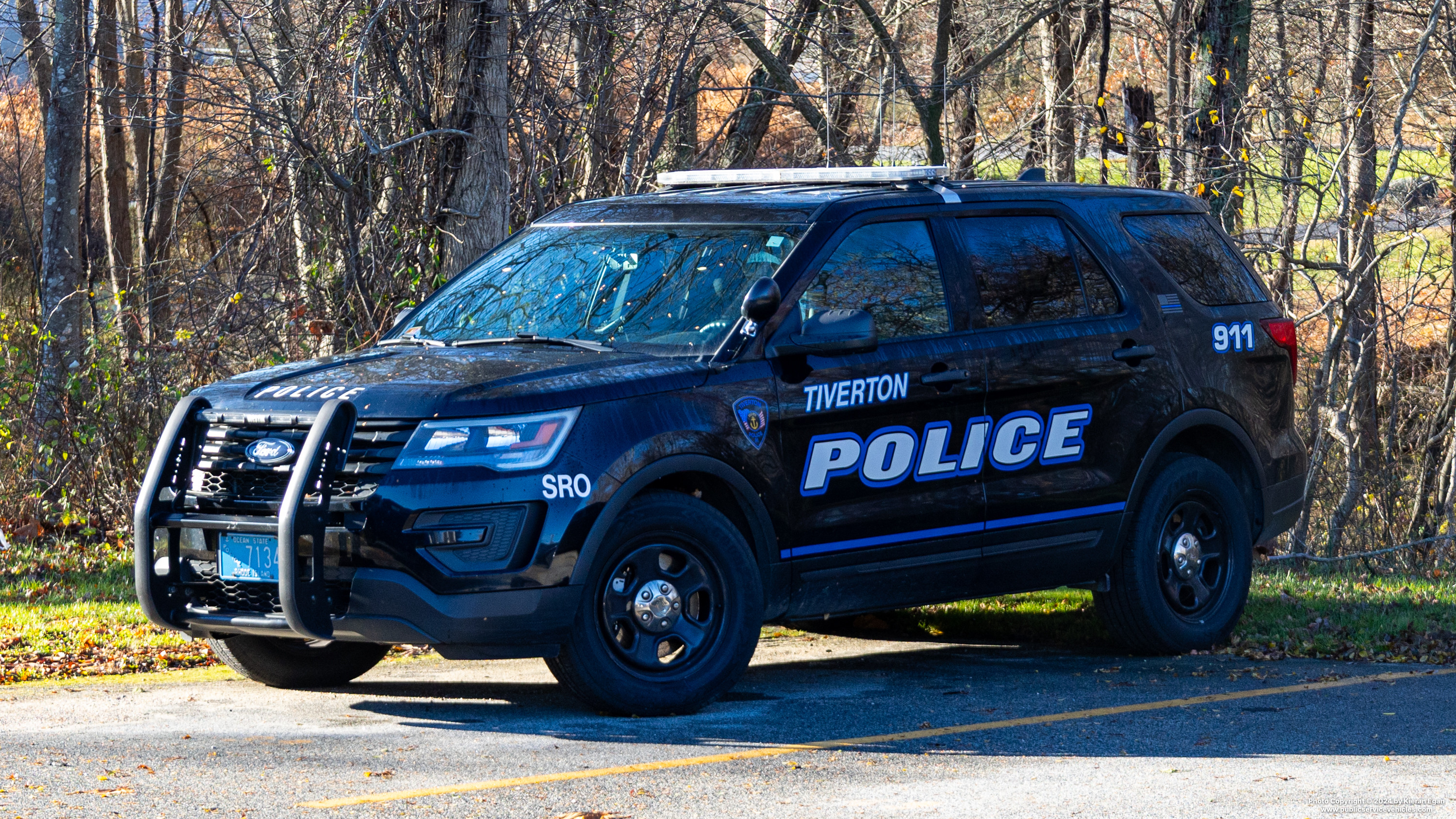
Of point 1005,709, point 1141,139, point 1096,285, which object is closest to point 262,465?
point 1005,709

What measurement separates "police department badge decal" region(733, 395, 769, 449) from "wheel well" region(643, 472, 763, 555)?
7.7 inches

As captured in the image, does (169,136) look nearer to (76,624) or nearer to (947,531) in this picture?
(76,624)

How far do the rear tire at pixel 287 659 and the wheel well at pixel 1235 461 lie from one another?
385 centimetres

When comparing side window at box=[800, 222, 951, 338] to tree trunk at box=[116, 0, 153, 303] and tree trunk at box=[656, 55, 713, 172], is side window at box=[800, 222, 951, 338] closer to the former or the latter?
tree trunk at box=[116, 0, 153, 303]

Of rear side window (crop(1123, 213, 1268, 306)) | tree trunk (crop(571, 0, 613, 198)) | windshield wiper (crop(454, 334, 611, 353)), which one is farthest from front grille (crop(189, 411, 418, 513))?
tree trunk (crop(571, 0, 613, 198))

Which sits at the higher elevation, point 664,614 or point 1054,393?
point 1054,393

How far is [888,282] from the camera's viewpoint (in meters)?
7.16

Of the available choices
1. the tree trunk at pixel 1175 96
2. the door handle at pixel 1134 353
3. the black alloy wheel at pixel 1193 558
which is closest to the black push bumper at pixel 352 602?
the door handle at pixel 1134 353

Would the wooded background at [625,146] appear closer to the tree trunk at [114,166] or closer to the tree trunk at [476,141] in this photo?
the tree trunk at [476,141]

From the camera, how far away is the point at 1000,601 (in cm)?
921

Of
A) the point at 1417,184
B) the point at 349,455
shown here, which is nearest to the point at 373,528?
the point at 349,455

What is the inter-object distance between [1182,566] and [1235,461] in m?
0.65

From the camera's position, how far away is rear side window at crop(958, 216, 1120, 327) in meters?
7.45

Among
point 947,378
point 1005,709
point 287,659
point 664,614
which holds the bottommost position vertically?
point 1005,709
